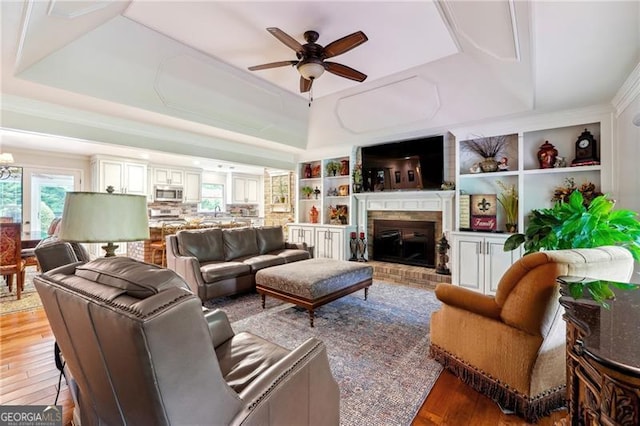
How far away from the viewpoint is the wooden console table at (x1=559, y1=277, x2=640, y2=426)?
0.68 metres

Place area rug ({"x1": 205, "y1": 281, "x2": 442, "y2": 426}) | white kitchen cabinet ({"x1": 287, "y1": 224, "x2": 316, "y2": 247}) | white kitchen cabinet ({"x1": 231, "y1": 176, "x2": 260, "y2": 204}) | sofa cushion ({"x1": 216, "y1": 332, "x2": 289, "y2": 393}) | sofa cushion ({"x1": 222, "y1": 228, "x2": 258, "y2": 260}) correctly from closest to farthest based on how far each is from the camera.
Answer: sofa cushion ({"x1": 216, "y1": 332, "x2": 289, "y2": 393}) → area rug ({"x1": 205, "y1": 281, "x2": 442, "y2": 426}) → sofa cushion ({"x1": 222, "y1": 228, "x2": 258, "y2": 260}) → white kitchen cabinet ({"x1": 287, "y1": 224, "x2": 316, "y2": 247}) → white kitchen cabinet ({"x1": 231, "y1": 176, "x2": 260, "y2": 204})

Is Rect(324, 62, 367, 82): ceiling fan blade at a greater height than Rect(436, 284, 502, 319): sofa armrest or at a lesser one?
greater

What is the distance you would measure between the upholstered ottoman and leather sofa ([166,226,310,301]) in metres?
0.59

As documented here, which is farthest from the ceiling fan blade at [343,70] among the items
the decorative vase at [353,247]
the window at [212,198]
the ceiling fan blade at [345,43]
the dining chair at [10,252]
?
the window at [212,198]

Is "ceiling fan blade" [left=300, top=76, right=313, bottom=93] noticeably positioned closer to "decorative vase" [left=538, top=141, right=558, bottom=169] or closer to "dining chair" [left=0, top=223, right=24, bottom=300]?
"decorative vase" [left=538, top=141, right=558, bottom=169]

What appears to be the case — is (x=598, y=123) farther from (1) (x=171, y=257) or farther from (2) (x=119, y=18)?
(1) (x=171, y=257)

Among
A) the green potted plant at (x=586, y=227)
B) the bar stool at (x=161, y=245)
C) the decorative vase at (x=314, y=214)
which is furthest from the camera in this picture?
the decorative vase at (x=314, y=214)

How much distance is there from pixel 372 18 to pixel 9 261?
5.17 m

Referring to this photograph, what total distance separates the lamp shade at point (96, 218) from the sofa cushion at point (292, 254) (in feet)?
9.35

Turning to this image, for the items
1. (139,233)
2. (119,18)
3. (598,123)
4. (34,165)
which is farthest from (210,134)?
(598,123)

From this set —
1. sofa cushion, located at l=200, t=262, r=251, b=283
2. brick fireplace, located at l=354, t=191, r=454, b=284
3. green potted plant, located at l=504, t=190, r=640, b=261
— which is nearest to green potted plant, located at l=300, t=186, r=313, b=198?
brick fireplace, located at l=354, t=191, r=454, b=284

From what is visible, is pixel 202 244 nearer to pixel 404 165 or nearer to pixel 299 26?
pixel 299 26

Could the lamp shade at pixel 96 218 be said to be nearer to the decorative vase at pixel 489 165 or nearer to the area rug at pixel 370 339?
the area rug at pixel 370 339

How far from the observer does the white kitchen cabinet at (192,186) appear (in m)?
8.17
